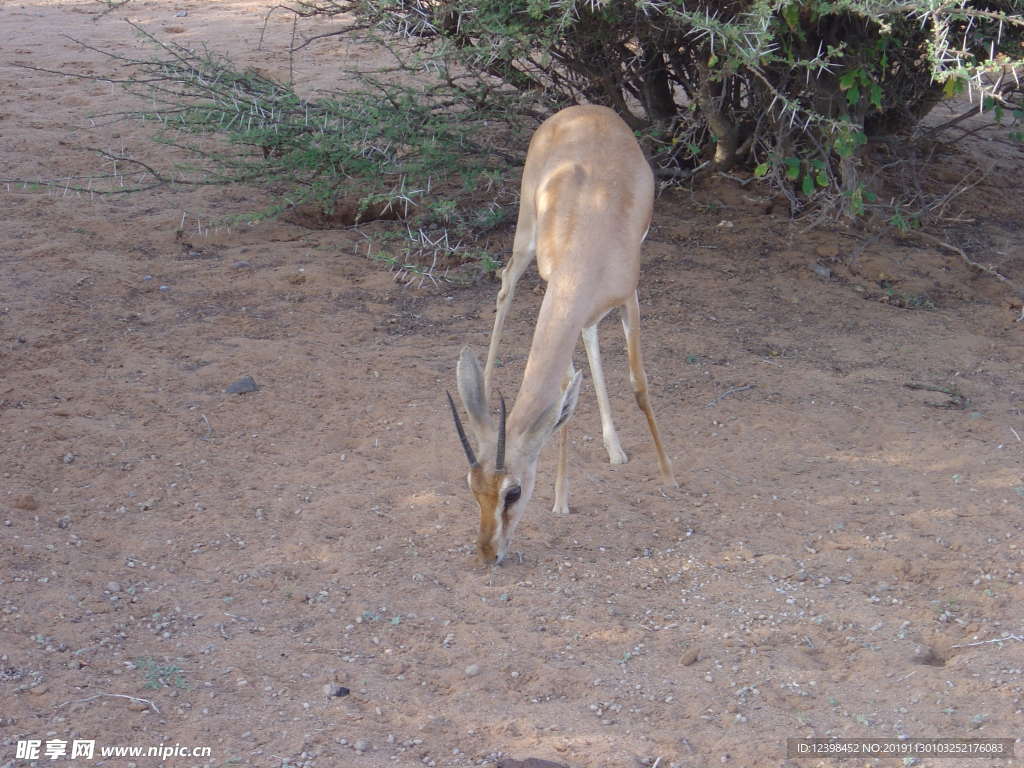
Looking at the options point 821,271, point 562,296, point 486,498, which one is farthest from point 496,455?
point 821,271

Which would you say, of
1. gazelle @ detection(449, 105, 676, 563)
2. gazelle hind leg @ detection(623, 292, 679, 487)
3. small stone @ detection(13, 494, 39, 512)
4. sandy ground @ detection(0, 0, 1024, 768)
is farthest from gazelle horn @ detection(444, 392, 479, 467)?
small stone @ detection(13, 494, 39, 512)

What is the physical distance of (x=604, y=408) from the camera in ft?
17.2

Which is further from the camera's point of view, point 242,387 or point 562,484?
point 242,387

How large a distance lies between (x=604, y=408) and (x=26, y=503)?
105 inches

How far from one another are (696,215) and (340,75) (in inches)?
197

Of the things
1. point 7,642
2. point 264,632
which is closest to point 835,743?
point 264,632

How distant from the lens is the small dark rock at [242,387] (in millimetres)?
5528

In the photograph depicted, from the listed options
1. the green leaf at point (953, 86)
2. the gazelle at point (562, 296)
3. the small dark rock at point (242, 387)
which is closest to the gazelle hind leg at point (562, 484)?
the gazelle at point (562, 296)

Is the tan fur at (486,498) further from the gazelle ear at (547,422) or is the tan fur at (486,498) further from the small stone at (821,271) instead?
the small stone at (821,271)

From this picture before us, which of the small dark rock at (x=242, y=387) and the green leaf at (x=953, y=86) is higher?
the green leaf at (x=953, y=86)

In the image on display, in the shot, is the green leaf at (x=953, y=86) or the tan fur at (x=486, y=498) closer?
the tan fur at (x=486, y=498)

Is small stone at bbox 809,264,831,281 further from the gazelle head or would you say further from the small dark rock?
the small dark rock

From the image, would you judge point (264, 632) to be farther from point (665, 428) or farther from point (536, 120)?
point (536, 120)

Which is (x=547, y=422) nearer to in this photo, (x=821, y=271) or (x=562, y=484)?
(x=562, y=484)
